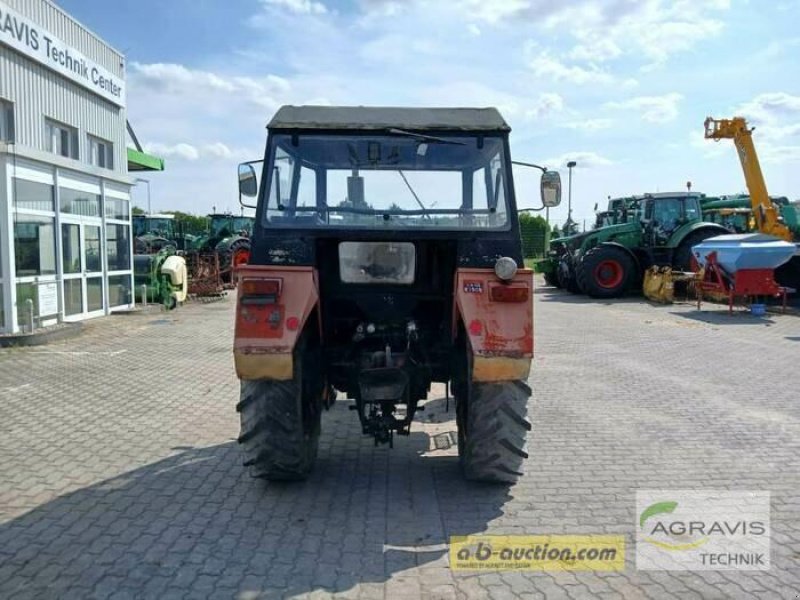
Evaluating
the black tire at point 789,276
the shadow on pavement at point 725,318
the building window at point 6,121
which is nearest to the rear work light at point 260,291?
the building window at point 6,121

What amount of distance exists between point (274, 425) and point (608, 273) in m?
17.7

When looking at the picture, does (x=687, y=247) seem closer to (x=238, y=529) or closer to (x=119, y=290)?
(x=119, y=290)

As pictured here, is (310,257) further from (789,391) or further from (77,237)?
(77,237)

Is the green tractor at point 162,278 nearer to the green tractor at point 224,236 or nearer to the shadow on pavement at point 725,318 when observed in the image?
the green tractor at point 224,236

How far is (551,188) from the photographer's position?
5.28 metres

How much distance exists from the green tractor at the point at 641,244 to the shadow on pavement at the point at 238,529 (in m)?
16.1

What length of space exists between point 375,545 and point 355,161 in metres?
2.58

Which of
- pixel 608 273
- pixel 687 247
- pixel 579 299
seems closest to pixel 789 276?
pixel 687 247

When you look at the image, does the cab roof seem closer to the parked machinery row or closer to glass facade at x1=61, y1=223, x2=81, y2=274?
glass facade at x1=61, y1=223, x2=81, y2=274

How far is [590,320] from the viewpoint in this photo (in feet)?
51.3

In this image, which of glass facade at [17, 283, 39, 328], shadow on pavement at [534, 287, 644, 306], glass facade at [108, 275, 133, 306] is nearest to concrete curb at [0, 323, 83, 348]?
glass facade at [17, 283, 39, 328]
